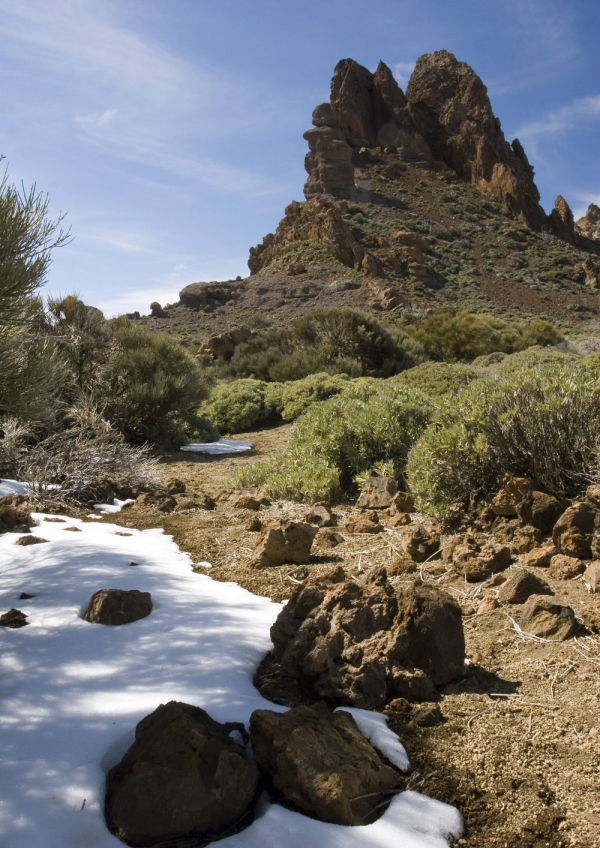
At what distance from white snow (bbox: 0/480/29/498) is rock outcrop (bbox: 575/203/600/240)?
108 m

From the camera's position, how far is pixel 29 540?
4285 millimetres

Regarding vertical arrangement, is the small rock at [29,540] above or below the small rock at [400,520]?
below

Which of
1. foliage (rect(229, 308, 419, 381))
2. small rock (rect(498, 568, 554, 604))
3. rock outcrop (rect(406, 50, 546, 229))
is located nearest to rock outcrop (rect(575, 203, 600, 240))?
rock outcrop (rect(406, 50, 546, 229))

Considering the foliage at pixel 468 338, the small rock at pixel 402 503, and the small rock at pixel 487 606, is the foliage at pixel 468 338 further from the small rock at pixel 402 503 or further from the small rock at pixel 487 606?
the small rock at pixel 487 606

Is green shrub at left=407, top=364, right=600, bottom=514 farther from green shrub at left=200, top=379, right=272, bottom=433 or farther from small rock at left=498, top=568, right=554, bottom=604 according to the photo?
green shrub at left=200, top=379, right=272, bottom=433

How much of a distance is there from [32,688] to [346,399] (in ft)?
17.2

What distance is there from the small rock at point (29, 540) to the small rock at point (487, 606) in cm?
283

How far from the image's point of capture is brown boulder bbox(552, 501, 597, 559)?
353 cm

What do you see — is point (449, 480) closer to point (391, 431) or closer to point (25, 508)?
point (391, 431)

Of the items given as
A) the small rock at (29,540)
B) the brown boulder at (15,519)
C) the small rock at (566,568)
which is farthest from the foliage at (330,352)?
the small rock at (566,568)

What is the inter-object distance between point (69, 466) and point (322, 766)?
503 centimetres

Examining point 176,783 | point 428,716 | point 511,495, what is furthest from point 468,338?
point 176,783

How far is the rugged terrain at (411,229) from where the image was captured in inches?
1684

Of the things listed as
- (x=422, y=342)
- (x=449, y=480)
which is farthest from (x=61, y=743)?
(x=422, y=342)
